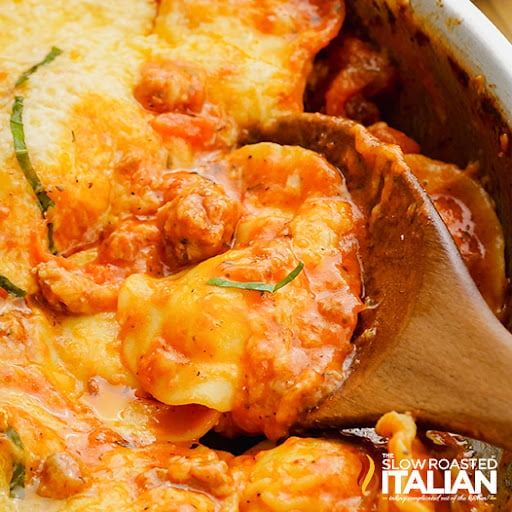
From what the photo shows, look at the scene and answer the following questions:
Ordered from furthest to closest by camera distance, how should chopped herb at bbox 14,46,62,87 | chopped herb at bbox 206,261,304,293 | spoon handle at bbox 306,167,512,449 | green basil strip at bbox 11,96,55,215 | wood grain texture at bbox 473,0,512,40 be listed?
wood grain texture at bbox 473,0,512,40 < chopped herb at bbox 14,46,62,87 < green basil strip at bbox 11,96,55,215 < chopped herb at bbox 206,261,304,293 < spoon handle at bbox 306,167,512,449

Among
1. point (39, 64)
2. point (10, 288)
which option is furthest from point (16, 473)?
point (39, 64)

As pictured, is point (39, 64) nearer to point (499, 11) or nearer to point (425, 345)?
point (425, 345)

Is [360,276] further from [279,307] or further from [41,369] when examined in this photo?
[41,369]

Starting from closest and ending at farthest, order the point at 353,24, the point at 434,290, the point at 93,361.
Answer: the point at 434,290 → the point at 93,361 → the point at 353,24

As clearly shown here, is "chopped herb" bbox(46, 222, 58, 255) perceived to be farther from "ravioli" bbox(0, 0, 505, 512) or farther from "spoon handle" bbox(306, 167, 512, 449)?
"spoon handle" bbox(306, 167, 512, 449)

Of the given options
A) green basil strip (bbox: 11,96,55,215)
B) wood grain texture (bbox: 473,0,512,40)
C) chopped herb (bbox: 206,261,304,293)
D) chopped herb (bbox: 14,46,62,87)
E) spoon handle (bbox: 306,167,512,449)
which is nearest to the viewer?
spoon handle (bbox: 306,167,512,449)

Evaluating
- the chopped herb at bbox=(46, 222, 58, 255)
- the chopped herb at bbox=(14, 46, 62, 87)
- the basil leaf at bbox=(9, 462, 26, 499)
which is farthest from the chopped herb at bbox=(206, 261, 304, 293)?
the chopped herb at bbox=(14, 46, 62, 87)

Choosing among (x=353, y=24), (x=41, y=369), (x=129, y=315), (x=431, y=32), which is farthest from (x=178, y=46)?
(x=41, y=369)
